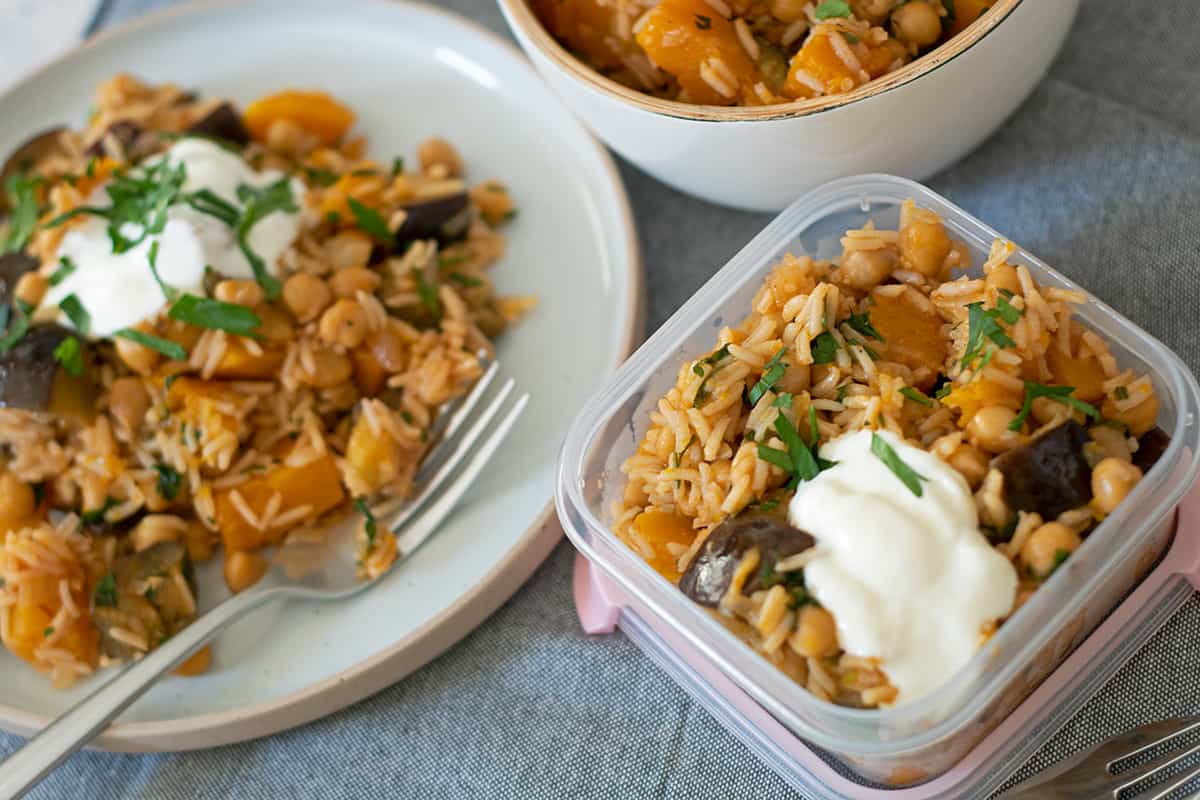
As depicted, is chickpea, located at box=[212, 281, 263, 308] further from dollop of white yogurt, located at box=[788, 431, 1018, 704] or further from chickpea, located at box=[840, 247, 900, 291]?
dollop of white yogurt, located at box=[788, 431, 1018, 704]

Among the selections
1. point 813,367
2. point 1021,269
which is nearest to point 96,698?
point 813,367

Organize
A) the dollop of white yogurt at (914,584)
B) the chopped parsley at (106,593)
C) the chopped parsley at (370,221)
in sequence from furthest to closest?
the chopped parsley at (370,221), the chopped parsley at (106,593), the dollop of white yogurt at (914,584)

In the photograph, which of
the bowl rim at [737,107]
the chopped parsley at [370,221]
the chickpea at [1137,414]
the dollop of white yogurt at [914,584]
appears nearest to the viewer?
the dollop of white yogurt at [914,584]

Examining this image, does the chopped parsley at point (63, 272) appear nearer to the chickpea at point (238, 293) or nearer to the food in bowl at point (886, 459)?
the chickpea at point (238, 293)

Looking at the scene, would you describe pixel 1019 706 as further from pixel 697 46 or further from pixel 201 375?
pixel 201 375

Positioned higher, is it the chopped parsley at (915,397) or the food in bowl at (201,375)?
the chopped parsley at (915,397)

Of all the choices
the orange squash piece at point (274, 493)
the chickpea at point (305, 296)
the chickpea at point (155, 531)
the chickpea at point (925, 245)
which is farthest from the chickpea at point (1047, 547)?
the chickpea at point (155, 531)

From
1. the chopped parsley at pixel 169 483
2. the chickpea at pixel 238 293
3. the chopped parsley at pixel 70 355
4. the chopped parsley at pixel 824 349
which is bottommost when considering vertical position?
the chopped parsley at pixel 169 483

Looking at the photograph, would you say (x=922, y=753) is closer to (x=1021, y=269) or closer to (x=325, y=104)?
(x=1021, y=269)
